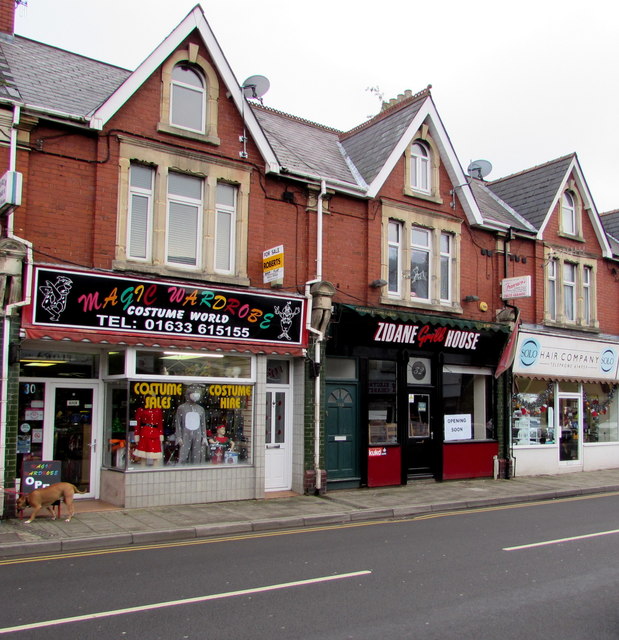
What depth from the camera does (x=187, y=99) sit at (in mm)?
13867

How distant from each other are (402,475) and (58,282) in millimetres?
9095

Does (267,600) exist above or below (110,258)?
below

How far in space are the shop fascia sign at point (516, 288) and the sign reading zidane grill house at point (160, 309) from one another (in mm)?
6703

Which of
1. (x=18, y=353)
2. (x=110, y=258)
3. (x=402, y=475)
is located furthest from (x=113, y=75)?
(x=402, y=475)

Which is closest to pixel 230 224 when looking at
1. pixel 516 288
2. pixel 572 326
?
pixel 516 288

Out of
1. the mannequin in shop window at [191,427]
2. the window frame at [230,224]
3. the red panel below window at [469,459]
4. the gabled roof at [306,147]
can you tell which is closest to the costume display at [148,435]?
the mannequin in shop window at [191,427]

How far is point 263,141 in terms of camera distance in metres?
14.4

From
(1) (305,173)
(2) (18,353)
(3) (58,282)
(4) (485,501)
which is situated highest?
(1) (305,173)

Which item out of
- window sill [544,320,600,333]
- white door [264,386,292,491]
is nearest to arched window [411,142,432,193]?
window sill [544,320,600,333]

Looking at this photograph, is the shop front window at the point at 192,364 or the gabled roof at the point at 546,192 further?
the gabled roof at the point at 546,192

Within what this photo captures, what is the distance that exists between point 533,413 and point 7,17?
1648 cm

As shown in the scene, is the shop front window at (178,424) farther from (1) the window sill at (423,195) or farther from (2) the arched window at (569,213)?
(2) the arched window at (569,213)

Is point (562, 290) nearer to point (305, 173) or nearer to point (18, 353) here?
point (305, 173)

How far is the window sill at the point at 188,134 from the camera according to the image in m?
13.3
